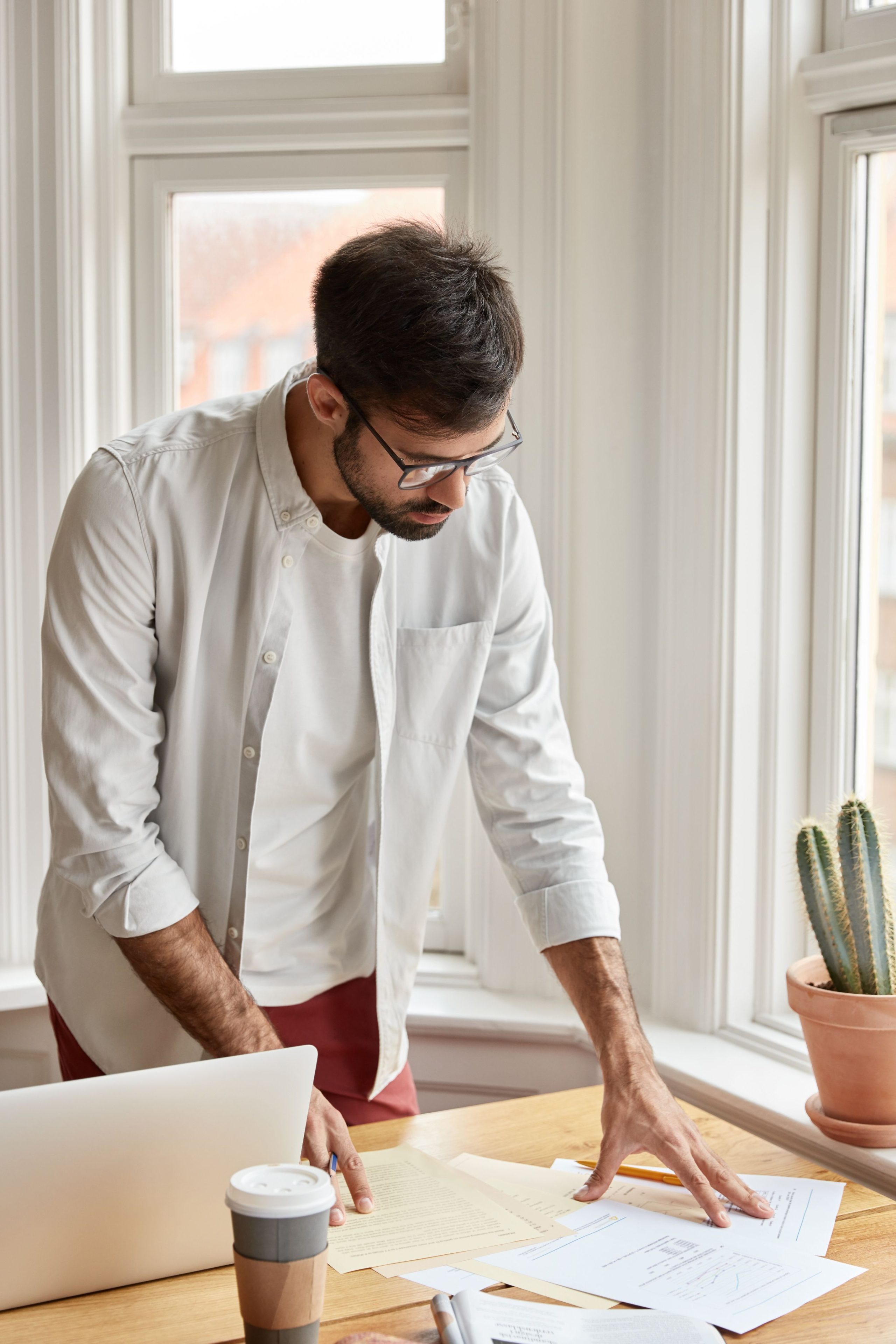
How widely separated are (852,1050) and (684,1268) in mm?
503

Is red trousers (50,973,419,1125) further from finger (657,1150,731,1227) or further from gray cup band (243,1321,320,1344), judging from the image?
gray cup band (243,1321,320,1344)

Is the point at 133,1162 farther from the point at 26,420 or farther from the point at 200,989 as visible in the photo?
the point at 26,420

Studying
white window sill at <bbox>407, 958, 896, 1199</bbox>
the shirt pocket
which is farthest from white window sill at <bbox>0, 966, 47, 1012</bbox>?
the shirt pocket

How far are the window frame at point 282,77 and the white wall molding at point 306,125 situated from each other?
0.02 metres

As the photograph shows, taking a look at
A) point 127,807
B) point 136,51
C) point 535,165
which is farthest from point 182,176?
point 127,807

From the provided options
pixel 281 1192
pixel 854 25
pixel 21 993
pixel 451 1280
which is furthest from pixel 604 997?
pixel 854 25

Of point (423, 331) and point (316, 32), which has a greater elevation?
point (316, 32)

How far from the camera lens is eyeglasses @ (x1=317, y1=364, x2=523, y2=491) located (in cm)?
136

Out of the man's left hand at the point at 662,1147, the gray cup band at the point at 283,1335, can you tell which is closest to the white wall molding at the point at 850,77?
the man's left hand at the point at 662,1147

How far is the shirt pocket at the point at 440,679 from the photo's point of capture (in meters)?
1.63

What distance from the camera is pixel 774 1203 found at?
1.32 metres

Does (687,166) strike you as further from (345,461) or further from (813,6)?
(345,461)

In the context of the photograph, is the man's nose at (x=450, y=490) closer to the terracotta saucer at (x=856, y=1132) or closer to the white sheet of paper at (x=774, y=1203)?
the white sheet of paper at (x=774, y=1203)

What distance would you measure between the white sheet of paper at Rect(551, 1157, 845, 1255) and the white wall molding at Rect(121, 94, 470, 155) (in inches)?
67.2
